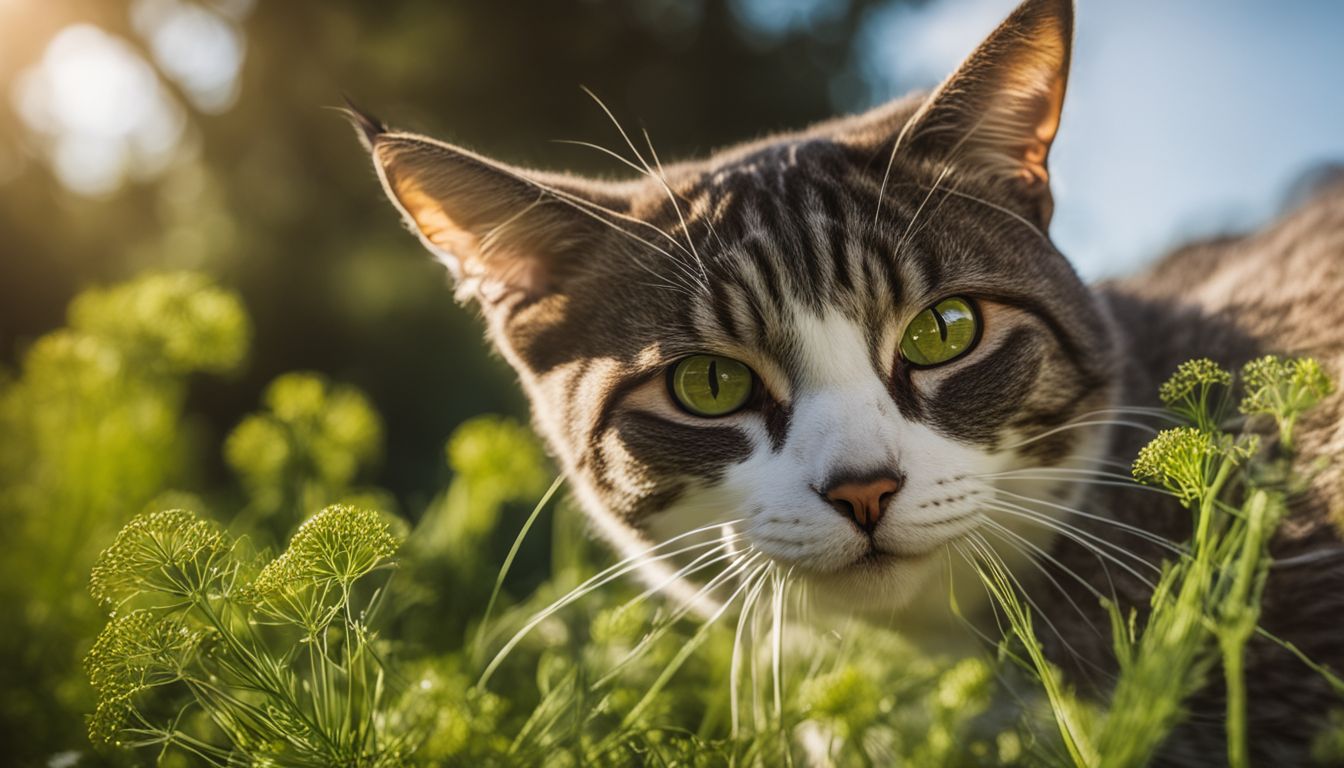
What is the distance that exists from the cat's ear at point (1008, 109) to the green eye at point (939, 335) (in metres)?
0.20

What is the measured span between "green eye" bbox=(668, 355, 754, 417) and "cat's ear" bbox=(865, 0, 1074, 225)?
0.34m

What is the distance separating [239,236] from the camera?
2422 millimetres

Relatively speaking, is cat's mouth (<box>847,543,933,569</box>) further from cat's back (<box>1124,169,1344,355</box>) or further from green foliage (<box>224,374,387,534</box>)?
green foliage (<box>224,374,387,534</box>)

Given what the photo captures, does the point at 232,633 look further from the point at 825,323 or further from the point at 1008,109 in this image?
the point at 1008,109

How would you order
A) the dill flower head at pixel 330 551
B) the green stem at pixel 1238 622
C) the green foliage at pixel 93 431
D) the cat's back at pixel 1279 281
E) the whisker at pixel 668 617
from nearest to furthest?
the green stem at pixel 1238 622 → the dill flower head at pixel 330 551 → the whisker at pixel 668 617 → the cat's back at pixel 1279 281 → the green foliage at pixel 93 431

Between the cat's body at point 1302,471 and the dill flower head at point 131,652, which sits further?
the cat's body at point 1302,471

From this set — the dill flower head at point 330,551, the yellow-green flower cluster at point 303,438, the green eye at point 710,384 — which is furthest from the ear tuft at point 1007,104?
the yellow-green flower cluster at point 303,438

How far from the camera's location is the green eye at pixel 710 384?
995 mm

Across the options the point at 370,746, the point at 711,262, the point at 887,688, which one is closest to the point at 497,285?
the point at 711,262

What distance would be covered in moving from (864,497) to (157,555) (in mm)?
601

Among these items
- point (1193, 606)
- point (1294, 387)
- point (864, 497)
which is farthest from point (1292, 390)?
point (864, 497)

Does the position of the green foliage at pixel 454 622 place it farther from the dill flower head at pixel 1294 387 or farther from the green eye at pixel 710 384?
the green eye at pixel 710 384

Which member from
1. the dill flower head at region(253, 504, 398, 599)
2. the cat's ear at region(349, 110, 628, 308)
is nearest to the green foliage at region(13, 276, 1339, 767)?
the dill flower head at region(253, 504, 398, 599)

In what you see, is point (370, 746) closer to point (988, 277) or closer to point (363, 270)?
point (988, 277)
